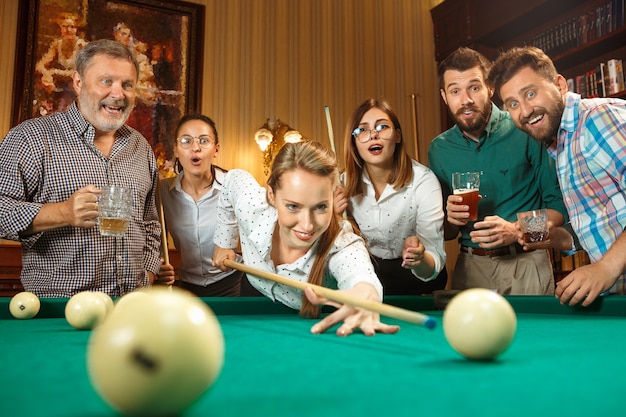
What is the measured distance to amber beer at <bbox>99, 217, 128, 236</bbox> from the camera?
7.30 ft

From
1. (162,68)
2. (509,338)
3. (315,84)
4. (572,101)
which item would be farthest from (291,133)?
(509,338)

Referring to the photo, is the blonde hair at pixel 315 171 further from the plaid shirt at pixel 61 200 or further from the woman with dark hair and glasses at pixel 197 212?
the woman with dark hair and glasses at pixel 197 212

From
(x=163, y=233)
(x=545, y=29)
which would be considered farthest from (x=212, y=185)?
(x=545, y=29)

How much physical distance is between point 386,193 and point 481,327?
5.74ft

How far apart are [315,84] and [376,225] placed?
10.3 feet

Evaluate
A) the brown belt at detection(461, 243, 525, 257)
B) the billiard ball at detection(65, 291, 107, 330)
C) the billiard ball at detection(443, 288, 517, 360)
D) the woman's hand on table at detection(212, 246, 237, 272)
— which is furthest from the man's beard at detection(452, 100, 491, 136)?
the billiard ball at detection(65, 291, 107, 330)

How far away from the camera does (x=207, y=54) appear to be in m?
5.04

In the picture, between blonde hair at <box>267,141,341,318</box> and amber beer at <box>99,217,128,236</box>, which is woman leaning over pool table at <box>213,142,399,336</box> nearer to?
blonde hair at <box>267,141,341,318</box>

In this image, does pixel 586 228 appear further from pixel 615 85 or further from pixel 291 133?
pixel 291 133

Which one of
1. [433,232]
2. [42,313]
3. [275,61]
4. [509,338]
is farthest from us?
[275,61]

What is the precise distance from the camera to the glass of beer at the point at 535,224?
233 cm

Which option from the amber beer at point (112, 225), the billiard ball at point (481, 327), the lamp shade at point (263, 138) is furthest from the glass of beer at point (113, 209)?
the lamp shade at point (263, 138)

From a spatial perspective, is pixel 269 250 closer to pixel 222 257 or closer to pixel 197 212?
pixel 222 257

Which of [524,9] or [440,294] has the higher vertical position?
[524,9]
